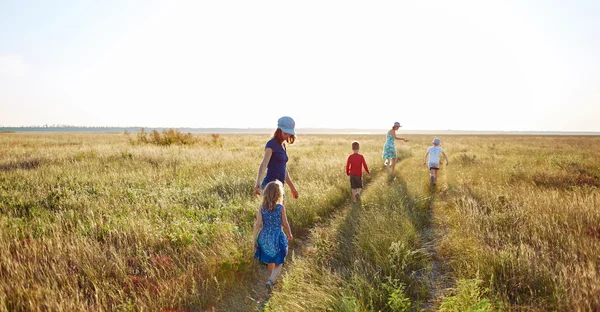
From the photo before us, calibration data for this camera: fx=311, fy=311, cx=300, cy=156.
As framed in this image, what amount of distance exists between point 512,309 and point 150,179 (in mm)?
10260

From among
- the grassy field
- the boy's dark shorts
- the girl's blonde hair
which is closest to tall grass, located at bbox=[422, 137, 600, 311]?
the grassy field

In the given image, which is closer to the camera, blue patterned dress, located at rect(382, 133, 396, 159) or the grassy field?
the grassy field

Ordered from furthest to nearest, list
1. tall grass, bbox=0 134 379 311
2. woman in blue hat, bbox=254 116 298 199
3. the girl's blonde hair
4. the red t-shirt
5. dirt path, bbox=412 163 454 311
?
the red t-shirt, woman in blue hat, bbox=254 116 298 199, the girl's blonde hair, tall grass, bbox=0 134 379 311, dirt path, bbox=412 163 454 311

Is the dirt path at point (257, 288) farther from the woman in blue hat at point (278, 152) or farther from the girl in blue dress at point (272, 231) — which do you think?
the woman in blue hat at point (278, 152)

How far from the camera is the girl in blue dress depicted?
14.1ft

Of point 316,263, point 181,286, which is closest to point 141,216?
point 181,286

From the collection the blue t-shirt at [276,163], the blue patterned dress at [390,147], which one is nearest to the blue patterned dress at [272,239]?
the blue t-shirt at [276,163]

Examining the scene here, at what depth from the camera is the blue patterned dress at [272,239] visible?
435 centimetres

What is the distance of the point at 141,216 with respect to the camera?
256 inches

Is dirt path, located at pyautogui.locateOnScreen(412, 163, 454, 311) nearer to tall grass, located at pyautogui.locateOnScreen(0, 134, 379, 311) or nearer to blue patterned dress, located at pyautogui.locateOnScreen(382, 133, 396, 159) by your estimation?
tall grass, located at pyautogui.locateOnScreen(0, 134, 379, 311)

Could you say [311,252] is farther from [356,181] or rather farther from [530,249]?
[356,181]

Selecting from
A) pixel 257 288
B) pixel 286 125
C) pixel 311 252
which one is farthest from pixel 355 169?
pixel 257 288

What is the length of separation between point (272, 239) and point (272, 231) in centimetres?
11

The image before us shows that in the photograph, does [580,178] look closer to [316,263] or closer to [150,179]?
[316,263]
